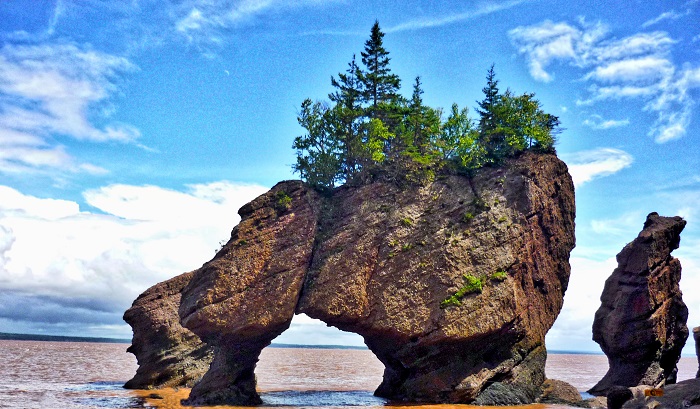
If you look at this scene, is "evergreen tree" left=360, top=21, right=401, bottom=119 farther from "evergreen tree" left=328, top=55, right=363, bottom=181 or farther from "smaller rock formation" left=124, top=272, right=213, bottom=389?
"smaller rock formation" left=124, top=272, right=213, bottom=389

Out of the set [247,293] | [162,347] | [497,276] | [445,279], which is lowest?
[162,347]

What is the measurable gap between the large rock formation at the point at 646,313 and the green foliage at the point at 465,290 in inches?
596

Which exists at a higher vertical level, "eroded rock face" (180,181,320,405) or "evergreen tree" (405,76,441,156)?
"evergreen tree" (405,76,441,156)

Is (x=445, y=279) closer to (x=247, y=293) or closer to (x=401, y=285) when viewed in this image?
(x=401, y=285)

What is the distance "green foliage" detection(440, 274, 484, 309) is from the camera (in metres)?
31.0

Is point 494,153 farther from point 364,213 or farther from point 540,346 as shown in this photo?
point 540,346

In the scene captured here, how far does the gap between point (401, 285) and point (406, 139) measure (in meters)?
10.5

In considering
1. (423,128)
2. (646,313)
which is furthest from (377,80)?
(646,313)

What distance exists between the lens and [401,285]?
105 ft

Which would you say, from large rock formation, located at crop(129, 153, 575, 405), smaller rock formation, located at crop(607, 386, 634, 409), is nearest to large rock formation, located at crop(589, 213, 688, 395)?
large rock formation, located at crop(129, 153, 575, 405)

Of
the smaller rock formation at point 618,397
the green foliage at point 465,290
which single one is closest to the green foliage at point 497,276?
the green foliage at point 465,290

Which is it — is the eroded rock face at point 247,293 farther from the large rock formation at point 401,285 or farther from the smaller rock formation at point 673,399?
the smaller rock formation at point 673,399

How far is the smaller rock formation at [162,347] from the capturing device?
136 ft

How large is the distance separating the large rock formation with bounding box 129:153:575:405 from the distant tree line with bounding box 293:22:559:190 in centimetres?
189
